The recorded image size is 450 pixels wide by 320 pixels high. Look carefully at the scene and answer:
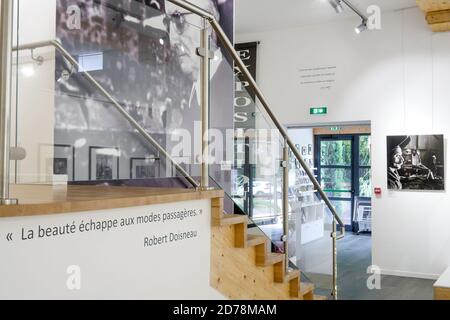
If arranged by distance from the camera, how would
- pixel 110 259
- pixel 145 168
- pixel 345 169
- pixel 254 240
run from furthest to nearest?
pixel 345 169 < pixel 145 168 < pixel 254 240 < pixel 110 259

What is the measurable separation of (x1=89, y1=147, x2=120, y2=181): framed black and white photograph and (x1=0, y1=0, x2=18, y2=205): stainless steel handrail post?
139 centimetres

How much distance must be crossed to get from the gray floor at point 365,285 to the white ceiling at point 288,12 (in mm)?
3734

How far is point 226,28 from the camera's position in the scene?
17.9 ft

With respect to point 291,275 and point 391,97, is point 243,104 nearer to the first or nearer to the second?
point 291,275

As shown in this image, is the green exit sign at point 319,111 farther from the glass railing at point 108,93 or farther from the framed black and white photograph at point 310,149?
the framed black and white photograph at point 310,149

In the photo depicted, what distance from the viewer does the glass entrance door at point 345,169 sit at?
38.6 feet

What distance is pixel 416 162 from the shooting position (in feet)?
22.5

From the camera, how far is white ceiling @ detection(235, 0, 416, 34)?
21.9ft

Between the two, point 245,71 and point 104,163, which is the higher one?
point 245,71

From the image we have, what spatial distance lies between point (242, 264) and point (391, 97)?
15.9 ft

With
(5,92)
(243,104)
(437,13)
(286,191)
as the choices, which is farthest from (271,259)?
(437,13)

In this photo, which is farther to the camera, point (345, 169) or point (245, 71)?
point (345, 169)

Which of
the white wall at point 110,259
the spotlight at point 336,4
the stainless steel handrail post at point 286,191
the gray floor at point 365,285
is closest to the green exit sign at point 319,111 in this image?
the spotlight at point 336,4
